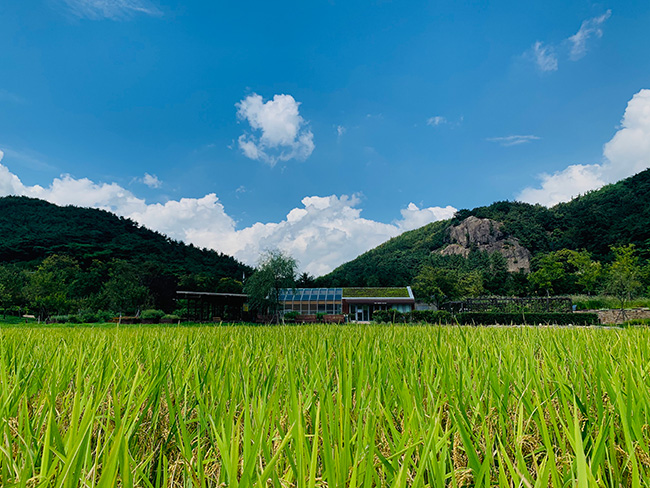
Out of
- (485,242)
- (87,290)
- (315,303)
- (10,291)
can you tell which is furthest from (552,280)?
(10,291)

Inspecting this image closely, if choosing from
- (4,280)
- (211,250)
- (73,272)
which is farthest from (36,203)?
(4,280)

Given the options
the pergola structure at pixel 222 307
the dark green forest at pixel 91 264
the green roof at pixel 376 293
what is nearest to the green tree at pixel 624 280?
the green roof at pixel 376 293

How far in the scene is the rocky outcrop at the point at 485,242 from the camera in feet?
241

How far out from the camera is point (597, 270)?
1468 inches

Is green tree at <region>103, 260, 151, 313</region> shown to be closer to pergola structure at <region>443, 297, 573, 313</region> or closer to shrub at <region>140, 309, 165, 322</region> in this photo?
shrub at <region>140, 309, 165, 322</region>

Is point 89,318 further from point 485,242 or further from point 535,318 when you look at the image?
point 485,242

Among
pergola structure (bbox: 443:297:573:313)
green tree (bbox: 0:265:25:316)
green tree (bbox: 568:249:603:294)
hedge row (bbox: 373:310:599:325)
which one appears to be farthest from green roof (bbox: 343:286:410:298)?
green tree (bbox: 0:265:25:316)

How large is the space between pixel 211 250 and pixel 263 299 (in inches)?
1588

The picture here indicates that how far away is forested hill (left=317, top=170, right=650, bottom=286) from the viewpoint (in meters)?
50.5

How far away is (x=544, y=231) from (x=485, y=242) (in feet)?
40.0

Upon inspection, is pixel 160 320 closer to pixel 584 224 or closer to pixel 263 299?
pixel 263 299

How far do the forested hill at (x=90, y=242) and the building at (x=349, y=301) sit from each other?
12.6 meters

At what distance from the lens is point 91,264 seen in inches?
1660

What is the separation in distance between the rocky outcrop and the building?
3952 cm
